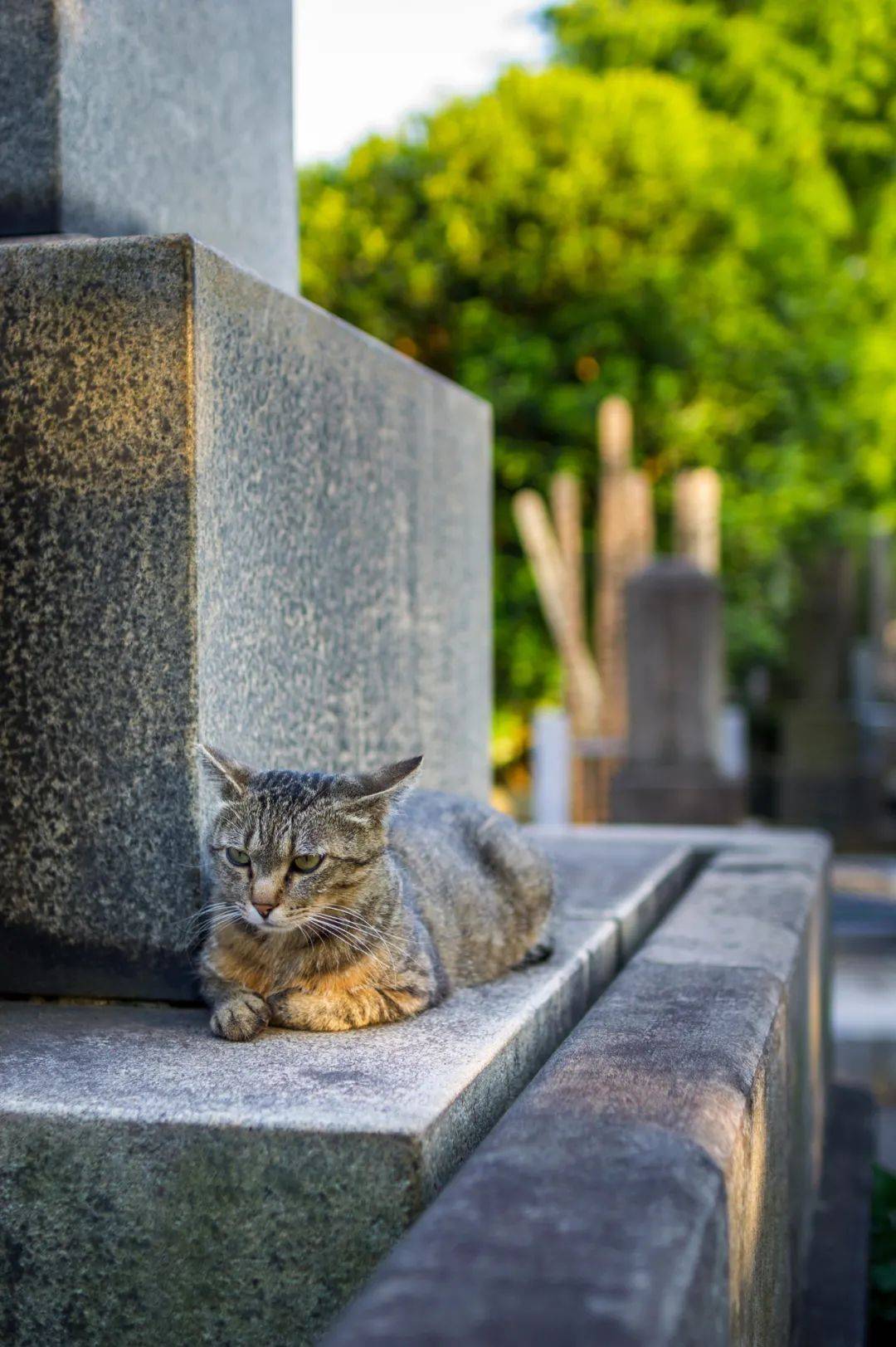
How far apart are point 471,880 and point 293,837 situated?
76cm

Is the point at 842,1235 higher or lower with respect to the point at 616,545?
lower

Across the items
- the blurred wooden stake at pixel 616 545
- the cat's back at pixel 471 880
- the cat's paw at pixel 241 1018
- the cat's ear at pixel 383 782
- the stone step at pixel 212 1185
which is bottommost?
the stone step at pixel 212 1185

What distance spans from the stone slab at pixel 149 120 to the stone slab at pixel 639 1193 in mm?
1904

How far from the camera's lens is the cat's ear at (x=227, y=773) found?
106 inches

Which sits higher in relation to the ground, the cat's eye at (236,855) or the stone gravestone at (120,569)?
the stone gravestone at (120,569)

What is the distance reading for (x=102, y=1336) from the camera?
2.13m

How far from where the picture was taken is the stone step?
6.73ft

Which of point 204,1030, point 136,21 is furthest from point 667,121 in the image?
point 204,1030

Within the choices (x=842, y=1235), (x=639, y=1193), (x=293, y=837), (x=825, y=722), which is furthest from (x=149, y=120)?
(x=825, y=722)

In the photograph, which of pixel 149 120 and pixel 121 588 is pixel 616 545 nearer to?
pixel 149 120

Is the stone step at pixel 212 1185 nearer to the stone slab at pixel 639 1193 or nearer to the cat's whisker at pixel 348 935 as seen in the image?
the stone slab at pixel 639 1193

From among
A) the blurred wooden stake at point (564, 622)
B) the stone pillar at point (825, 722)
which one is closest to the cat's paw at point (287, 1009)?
the blurred wooden stake at point (564, 622)

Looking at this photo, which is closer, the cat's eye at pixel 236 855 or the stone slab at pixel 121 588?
the cat's eye at pixel 236 855

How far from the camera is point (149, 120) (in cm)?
325
